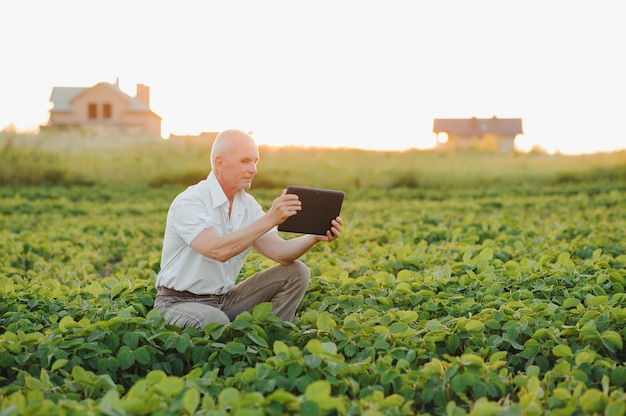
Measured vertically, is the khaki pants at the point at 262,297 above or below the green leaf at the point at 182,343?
above

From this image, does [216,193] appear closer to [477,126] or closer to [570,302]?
[570,302]

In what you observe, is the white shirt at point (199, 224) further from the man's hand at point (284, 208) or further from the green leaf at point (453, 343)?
the green leaf at point (453, 343)

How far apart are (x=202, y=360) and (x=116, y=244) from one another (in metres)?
6.05

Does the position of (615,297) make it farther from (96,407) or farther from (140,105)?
(140,105)

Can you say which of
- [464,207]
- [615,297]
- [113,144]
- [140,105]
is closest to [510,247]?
[615,297]

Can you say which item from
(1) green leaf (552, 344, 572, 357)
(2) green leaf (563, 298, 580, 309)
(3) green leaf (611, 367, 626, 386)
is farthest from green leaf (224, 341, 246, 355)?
(2) green leaf (563, 298, 580, 309)

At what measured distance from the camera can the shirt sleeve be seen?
4.25 m

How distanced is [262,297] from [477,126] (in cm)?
4825

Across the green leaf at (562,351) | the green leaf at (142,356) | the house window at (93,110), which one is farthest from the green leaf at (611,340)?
the house window at (93,110)

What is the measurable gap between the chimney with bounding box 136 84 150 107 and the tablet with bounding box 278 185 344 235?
32.9 meters

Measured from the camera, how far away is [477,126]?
2018 inches

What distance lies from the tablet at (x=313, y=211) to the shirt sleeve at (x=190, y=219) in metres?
0.43

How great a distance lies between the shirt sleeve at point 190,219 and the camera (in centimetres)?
425

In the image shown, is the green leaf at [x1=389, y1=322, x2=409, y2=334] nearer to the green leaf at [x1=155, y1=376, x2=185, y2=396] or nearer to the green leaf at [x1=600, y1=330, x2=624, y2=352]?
the green leaf at [x1=600, y1=330, x2=624, y2=352]
